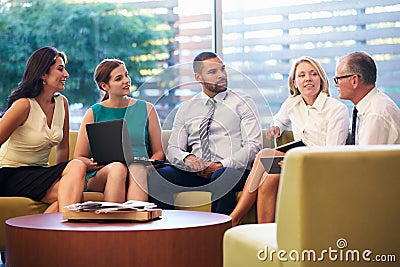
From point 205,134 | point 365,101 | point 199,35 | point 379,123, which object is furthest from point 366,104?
point 199,35

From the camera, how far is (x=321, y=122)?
13.4ft

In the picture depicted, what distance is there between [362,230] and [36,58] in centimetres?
256

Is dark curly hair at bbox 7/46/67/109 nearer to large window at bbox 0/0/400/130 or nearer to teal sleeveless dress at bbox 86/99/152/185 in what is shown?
teal sleeveless dress at bbox 86/99/152/185

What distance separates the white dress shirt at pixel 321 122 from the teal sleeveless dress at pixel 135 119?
837 mm

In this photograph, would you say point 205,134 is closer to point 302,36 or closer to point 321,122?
point 321,122

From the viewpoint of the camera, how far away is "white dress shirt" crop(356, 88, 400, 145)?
3.46 meters

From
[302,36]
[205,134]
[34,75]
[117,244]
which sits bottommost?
[117,244]

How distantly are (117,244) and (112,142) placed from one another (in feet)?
4.46

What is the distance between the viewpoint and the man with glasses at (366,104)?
347 cm

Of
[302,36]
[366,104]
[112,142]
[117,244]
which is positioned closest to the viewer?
[117,244]

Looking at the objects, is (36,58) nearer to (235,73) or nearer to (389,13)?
(235,73)

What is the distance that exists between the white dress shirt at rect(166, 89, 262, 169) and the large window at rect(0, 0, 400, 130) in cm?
151

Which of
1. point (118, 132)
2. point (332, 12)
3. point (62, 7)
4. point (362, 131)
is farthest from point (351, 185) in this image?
point (62, 7)

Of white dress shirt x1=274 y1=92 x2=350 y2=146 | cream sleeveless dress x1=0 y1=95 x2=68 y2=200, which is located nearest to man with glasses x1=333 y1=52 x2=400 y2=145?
white dress shirt x1=274 y1=92 x2=350 y2=146
